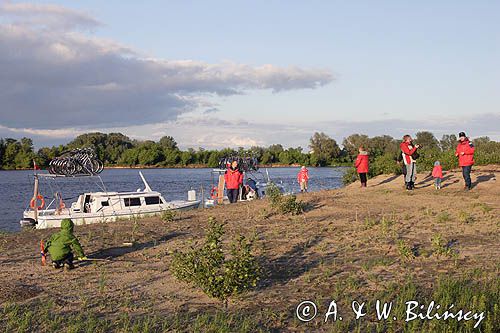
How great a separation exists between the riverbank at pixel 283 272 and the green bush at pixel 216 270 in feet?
0.71

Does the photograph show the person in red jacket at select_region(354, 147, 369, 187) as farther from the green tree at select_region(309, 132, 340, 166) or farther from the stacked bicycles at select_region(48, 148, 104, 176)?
the green tree at select_region(309, 132, 340, 166)

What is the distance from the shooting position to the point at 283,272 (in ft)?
31.6

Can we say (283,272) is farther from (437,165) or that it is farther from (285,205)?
(437,165)

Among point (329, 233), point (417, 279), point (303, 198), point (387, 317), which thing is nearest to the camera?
point (387, 317)

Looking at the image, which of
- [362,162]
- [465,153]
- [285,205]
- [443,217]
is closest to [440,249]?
[443,217]

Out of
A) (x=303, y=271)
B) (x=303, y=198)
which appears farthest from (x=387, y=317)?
(x=303, y=198)

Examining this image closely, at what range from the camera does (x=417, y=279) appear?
356 inches

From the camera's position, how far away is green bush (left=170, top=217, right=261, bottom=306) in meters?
8.27

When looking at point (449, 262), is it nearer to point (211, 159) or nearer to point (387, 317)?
A: point (387, 317)

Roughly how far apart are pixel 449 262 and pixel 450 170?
1725 centimetres

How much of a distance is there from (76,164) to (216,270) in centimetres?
1305

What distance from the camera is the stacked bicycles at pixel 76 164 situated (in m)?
19.8

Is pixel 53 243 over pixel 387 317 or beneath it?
over

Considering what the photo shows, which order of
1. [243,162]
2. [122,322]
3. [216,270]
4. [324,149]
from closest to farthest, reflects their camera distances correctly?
[122,322], [216,270], [243,162], [324,149]
